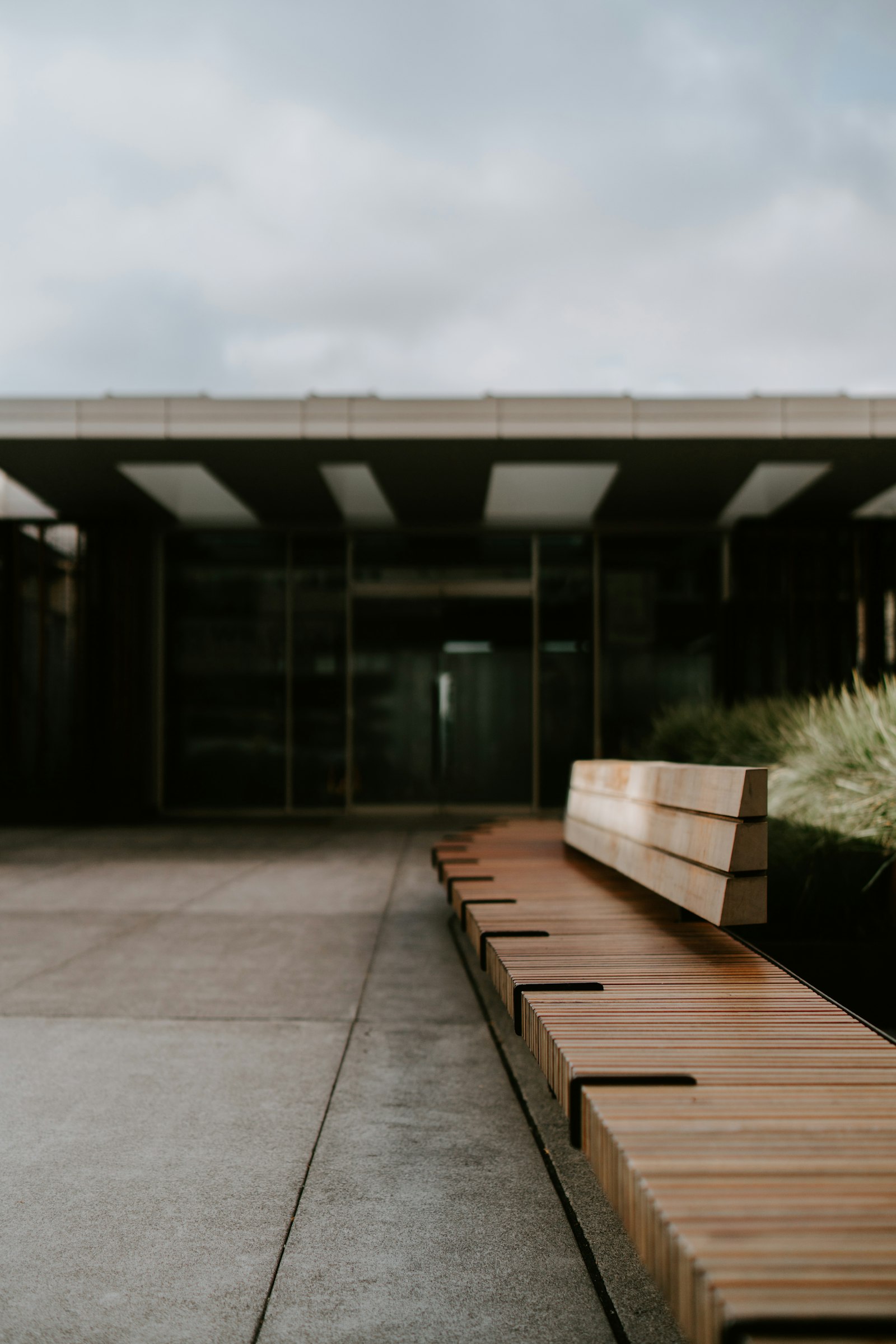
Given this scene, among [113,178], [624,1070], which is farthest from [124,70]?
[624,1070]

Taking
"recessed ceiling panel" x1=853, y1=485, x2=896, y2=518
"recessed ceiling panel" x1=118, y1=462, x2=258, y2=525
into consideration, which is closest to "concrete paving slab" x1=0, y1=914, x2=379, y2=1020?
"recessed ceiling panel" x1=118, y1=462, x2=258, y2=525

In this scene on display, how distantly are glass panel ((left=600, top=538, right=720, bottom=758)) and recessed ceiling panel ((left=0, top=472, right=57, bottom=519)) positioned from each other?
28.8 feet

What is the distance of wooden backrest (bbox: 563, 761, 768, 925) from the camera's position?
2.83m

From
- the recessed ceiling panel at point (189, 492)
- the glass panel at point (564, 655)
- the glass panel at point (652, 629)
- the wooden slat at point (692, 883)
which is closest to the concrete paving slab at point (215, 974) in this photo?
the wooden slat at point (692, 883)

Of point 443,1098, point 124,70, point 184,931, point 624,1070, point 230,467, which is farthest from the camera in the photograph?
point 230,467

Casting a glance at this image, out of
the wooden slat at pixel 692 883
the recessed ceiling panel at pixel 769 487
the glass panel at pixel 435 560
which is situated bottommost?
the wooden slat at pixel 692 883

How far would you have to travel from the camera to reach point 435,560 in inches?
557

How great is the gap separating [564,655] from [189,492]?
6.26 metres

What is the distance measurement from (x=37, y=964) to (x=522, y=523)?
10.6 meters

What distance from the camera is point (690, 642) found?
13969 mm

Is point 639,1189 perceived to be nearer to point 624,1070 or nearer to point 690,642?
point 624,1070

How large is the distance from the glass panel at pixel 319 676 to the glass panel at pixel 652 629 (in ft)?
14.0

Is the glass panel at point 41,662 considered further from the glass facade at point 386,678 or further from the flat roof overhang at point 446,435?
the glass facade at point 386,678

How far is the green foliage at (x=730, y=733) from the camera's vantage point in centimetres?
721
